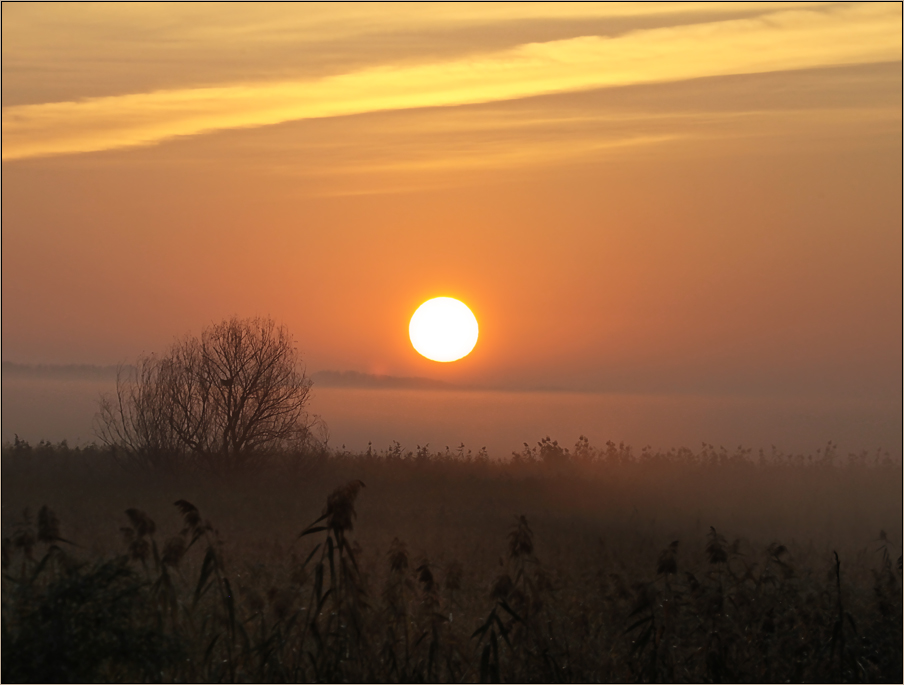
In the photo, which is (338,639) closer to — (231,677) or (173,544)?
(231,677)

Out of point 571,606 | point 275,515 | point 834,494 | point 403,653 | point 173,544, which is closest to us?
point 173,544

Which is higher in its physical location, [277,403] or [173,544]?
[277,403]

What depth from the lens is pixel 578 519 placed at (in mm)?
17141

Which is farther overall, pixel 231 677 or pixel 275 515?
pixel 275 515

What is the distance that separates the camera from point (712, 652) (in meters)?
6.27

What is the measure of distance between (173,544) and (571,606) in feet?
15.8

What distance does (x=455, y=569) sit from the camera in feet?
22.9

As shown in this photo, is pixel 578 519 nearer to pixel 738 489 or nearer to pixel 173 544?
pixel 738 489

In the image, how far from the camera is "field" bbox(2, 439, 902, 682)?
202 inches

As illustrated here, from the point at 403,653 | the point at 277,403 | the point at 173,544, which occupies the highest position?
the point at 277,403

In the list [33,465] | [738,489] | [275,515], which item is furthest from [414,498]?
[33,465]

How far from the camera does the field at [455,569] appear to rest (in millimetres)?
5129

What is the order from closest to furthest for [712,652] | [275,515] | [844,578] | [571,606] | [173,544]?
1. [173,544]
2. [712,652]
3. [571,606]
4. [844,578]
5. [275,515]

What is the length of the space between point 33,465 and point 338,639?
1932cm
